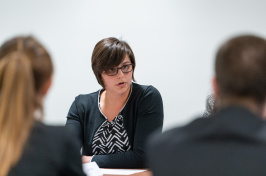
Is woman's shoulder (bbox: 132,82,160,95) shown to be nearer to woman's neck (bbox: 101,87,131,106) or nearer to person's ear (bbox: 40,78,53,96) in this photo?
woman's neck (bbox: 101,87,131,106)

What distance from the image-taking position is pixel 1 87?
3.70 ft

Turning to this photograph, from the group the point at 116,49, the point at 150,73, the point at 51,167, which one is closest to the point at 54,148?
the point at 51,167

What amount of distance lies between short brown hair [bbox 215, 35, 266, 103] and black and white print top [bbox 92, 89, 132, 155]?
140cm

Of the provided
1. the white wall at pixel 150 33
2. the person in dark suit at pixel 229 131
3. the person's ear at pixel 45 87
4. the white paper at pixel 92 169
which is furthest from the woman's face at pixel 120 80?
the person in dark suit at pixel 229 131

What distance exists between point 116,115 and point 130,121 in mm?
121

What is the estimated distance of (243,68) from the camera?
1.01 m

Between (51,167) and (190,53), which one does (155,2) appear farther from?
(51,167)

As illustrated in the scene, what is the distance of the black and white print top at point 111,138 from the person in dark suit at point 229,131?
1289 millimetres

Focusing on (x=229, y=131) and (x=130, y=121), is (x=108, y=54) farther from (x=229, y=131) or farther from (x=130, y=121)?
(x=229, y=131)

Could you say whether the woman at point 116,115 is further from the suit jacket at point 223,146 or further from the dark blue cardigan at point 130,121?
the suit jacket at point 223,146

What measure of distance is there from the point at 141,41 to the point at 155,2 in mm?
386

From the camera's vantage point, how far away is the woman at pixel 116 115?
7.51 ft

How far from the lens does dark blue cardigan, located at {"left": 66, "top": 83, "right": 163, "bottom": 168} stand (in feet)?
7.39

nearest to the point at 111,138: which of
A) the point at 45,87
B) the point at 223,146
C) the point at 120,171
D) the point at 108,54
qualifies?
the point at 120,171
